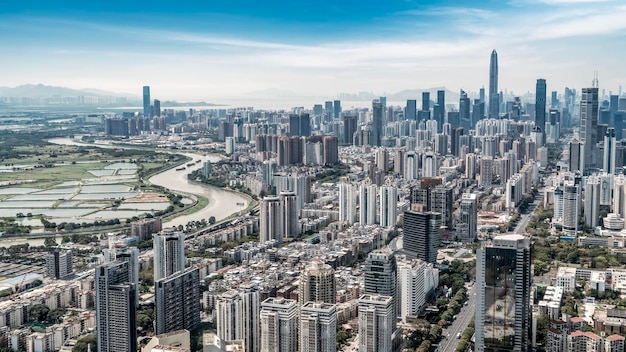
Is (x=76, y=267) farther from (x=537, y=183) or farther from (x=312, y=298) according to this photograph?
(x=537, y=183)

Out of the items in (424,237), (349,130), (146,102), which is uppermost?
(146,102)

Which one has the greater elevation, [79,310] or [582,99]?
[582,99]

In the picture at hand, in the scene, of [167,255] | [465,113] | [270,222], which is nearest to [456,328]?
[167,255]

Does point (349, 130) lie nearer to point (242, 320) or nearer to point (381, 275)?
point (381, 275)

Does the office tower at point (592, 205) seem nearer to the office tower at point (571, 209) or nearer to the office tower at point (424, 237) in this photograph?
the office tower at point (571, 209)

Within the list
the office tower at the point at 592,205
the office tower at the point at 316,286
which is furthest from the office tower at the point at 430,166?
the office tower at the point at 316,286

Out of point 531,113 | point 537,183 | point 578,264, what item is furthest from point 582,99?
point 531,113
